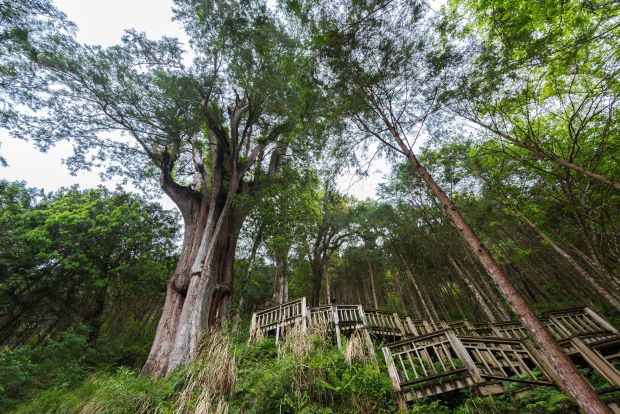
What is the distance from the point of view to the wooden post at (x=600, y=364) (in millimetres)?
2572

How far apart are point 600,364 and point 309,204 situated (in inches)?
298

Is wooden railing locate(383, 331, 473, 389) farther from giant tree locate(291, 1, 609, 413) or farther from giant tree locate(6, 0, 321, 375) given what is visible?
giant tree locate(6, 0, 321, 375)

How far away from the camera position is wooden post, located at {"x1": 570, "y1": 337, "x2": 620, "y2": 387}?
2572mm

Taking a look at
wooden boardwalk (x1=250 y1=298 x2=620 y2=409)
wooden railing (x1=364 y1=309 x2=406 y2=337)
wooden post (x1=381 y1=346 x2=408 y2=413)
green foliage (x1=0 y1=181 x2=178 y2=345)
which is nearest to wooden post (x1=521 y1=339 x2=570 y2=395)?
wooden boardwalk (x1=250 y1=298 x2=620 y2=409)

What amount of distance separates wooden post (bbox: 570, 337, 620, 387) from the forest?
0.7 inches

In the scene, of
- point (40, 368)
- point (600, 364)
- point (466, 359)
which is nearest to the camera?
point (600, 364)

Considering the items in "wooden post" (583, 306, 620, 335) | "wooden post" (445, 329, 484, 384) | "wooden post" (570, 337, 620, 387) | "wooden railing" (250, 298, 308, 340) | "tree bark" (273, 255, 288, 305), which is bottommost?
"wooden post" (570, 337, 620, 387)

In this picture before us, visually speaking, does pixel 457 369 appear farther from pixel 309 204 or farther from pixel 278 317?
pixel 309 204

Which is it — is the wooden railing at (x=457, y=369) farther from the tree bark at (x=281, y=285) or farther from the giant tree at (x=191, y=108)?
the tree bark at (x=281, y=285)

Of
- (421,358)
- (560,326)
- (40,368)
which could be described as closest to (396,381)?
(421,358)

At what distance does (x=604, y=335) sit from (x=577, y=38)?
5.62 m

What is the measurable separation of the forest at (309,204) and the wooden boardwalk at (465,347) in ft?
0.12

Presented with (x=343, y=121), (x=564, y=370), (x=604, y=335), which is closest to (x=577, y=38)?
(x=343, y=121)

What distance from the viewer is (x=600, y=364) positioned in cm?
273
